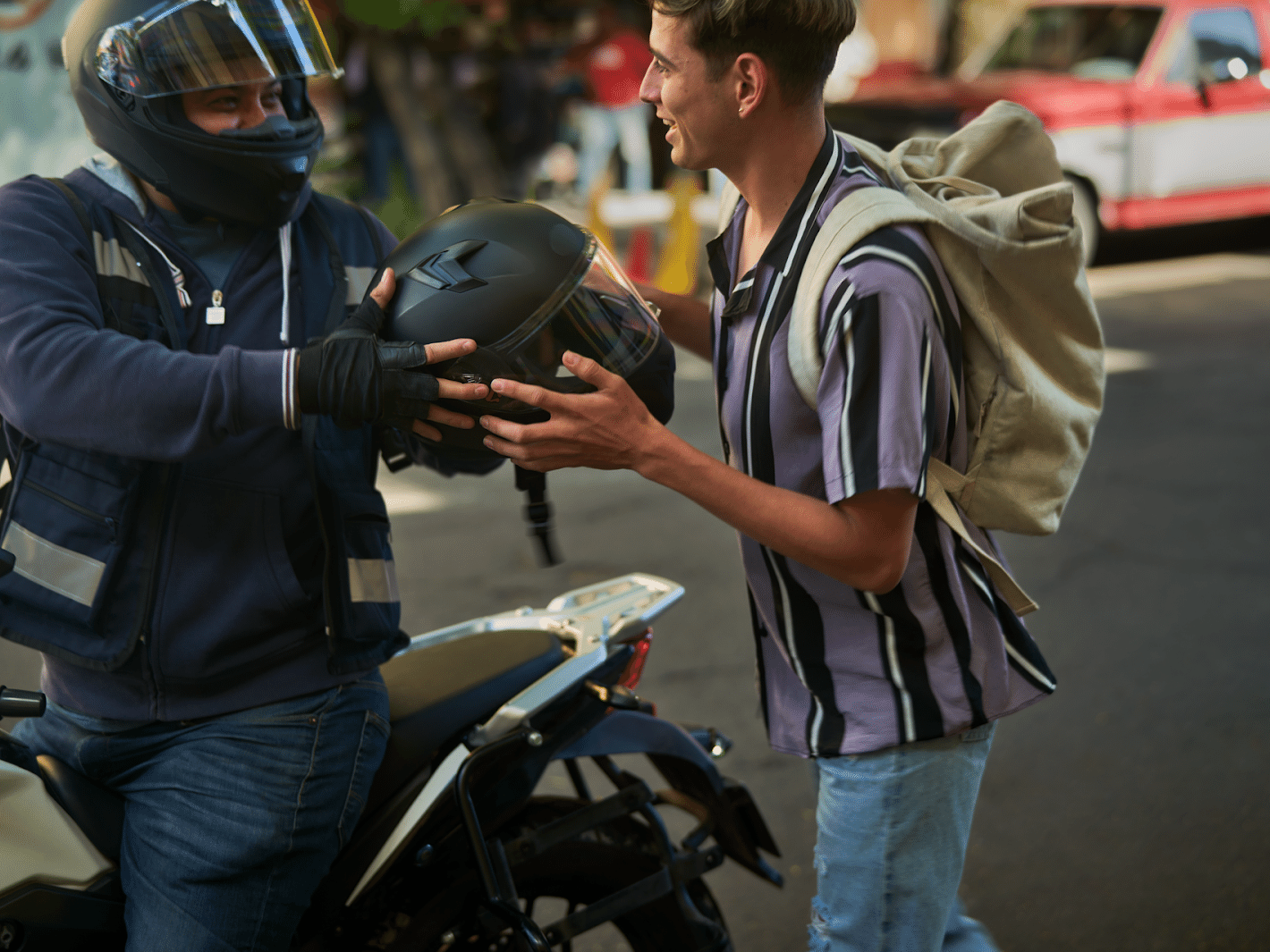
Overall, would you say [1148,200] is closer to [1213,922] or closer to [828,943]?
[1213,922]

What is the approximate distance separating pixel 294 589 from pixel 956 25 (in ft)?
62.2

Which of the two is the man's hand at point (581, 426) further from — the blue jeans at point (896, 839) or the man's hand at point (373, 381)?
the blue jeans at point (896, 839)

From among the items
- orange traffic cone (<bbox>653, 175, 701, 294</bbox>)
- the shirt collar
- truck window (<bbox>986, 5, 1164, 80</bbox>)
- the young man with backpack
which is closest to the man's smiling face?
the young man with backpack

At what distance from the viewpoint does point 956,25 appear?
18.9m

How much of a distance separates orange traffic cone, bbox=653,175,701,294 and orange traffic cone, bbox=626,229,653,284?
0.24 metres

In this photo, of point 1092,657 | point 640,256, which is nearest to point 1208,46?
point 640,256

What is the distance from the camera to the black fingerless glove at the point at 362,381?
1.80 meters

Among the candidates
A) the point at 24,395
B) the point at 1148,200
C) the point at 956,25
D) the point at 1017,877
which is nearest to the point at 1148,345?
the point at 1148,200

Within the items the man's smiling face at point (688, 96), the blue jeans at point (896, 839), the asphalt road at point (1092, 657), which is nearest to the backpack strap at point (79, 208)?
the man's smiling face at point (688, 96)

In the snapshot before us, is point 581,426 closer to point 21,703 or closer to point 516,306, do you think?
point 516,306

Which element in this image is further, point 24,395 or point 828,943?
point 828,943

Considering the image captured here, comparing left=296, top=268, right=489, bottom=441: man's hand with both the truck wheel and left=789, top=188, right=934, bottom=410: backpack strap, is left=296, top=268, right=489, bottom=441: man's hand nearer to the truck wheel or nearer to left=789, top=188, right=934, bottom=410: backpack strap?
left=789, top=188, right=934, bottom=410: backpack strap

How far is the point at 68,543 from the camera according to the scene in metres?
1.86

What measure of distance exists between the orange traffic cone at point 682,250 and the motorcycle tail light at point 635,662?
320 inches
